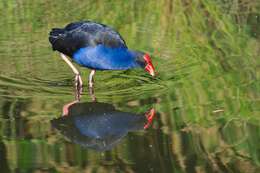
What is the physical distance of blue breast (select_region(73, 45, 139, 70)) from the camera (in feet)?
23.0

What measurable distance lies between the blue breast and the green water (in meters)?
0.23

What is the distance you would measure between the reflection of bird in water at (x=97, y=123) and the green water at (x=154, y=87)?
0.25 feet

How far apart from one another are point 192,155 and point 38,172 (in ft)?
3.78

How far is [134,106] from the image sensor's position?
6.62 meters

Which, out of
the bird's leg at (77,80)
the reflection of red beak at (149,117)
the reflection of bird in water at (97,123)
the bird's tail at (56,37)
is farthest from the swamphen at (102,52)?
the reflection of red beak at (149,117)

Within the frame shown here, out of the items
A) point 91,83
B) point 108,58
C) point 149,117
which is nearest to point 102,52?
point 108,58

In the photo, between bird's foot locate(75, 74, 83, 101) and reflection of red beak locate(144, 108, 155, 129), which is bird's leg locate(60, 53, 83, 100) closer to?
bird's foot locate(75, 74, 83, 101)

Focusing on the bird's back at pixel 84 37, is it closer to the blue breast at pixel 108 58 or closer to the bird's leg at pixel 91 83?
the blue breast at pixel 108 58

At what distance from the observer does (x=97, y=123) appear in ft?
20.4

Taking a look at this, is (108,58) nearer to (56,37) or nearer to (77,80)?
(77,80)

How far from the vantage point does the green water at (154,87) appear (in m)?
5.53

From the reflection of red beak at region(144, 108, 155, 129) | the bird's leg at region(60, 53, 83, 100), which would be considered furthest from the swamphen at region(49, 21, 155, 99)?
the reflection of red beak at region(144, 108, 155, 129)

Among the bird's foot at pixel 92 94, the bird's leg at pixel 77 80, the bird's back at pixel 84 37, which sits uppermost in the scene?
the bird's back at pixel 84 37

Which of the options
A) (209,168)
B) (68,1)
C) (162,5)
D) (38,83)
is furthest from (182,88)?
(68,1)
